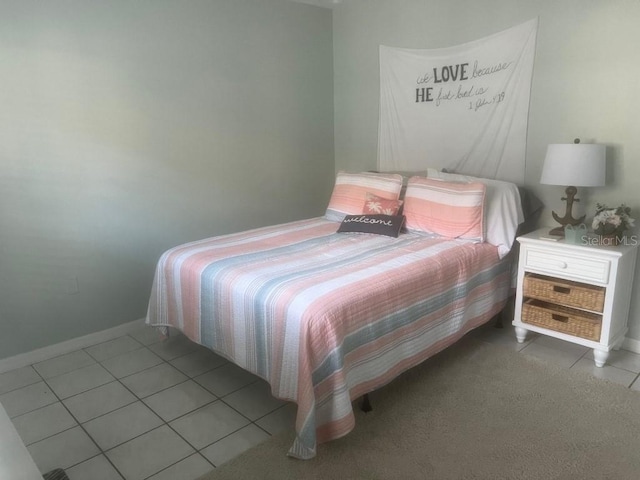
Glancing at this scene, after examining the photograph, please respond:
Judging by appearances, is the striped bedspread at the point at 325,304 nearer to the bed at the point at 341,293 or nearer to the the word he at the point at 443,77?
the bed at the point at 341,293

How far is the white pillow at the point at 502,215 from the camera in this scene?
2.75 meters

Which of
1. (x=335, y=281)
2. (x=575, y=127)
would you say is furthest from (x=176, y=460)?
(x=575, y=127)

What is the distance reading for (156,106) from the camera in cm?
301

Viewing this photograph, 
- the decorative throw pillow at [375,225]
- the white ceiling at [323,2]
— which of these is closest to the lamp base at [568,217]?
the decorative throw pillow at [375,225]

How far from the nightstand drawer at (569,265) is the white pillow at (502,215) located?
0.15 meters

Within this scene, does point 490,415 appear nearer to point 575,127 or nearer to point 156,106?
point 575,127

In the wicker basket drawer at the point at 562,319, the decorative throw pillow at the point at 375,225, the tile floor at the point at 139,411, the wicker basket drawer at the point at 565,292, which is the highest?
the decorative throw pillow at the point at 375,225

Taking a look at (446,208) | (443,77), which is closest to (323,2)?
(443,77)

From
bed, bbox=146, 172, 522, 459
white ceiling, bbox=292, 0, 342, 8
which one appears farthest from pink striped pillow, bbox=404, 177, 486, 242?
white ceiling, bbox=292, 0, 342, 8

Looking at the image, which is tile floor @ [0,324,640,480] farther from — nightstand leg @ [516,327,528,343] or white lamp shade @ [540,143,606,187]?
white lamp shade @ [540,143,606,187]

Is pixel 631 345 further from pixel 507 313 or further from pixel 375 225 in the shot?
pixel 375 225

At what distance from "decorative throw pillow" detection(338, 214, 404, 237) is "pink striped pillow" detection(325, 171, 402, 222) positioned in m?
0.22

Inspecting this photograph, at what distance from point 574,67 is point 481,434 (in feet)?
7.12

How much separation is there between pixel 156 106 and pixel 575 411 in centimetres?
300
